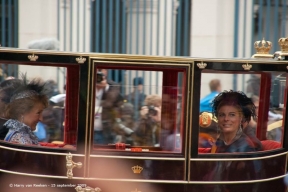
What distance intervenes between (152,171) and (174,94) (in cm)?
61

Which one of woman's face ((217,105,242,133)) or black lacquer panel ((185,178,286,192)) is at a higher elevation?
woman's face ((217,105,242,133))

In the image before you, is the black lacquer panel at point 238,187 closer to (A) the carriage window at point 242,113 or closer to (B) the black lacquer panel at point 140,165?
(B) the black lacquer panel at point 140,165

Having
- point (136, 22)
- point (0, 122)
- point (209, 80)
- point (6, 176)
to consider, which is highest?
point (136, 22)

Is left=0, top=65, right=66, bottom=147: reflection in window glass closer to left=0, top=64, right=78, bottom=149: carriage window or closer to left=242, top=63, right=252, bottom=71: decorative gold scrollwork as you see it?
left=0, top=64, right=78, bottom=149: carriage window

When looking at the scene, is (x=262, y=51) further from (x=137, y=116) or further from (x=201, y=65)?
(x=137, y=116)

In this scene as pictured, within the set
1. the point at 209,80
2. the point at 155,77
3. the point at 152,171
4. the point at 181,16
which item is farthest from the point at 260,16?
the point at 152,171

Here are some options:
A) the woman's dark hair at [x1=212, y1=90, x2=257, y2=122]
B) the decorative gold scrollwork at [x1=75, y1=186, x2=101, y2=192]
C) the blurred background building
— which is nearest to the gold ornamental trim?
the decorative gold scrollwork at [x1=75, y1=186, x2=101, y2=192]

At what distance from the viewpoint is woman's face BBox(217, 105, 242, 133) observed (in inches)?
216

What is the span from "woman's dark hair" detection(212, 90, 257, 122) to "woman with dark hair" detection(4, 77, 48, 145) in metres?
1.36

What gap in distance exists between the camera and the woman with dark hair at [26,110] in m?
5.57

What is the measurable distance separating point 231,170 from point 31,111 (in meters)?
1.62

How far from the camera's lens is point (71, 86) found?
563cm

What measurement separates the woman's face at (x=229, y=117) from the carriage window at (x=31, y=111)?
113 centimetres

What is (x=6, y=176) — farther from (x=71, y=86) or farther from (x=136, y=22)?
(x=136, y=22)
